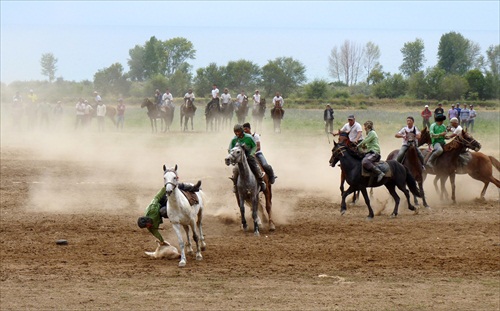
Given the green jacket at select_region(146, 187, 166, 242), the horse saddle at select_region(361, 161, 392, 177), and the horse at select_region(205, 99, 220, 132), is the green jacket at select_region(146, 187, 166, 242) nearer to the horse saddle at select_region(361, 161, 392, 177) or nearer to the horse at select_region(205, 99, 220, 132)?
the horse saddle at select_region(361, 161, 392, 177)

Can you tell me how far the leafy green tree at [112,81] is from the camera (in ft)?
325

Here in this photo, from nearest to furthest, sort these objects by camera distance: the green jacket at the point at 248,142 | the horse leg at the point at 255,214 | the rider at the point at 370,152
Result: the green jacket at the point at 248,142 < the horse leg at the point at 255,214 < the rider at the point at 370,152

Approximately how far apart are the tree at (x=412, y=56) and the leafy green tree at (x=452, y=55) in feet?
42.5

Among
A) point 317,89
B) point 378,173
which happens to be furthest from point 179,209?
point 317,89

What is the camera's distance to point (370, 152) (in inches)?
863

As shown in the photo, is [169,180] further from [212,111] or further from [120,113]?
[120,113]

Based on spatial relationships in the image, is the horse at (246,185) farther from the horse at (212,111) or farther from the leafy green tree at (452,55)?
the leafy green tree at (452,55)

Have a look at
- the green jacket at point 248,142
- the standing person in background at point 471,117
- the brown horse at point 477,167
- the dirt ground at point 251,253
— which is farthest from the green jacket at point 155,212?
the standing person in background at point 471,117

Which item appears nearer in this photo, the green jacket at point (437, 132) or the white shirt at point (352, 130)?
the white shirt at point (352, 130)

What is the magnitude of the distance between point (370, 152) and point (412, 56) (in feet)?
443

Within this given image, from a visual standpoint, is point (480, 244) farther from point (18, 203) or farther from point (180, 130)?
point (180, 130)

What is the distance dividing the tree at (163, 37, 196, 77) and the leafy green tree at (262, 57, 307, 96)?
2163 centimetres

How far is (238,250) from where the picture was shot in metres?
17.9

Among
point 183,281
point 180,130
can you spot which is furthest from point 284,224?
point 180,130
